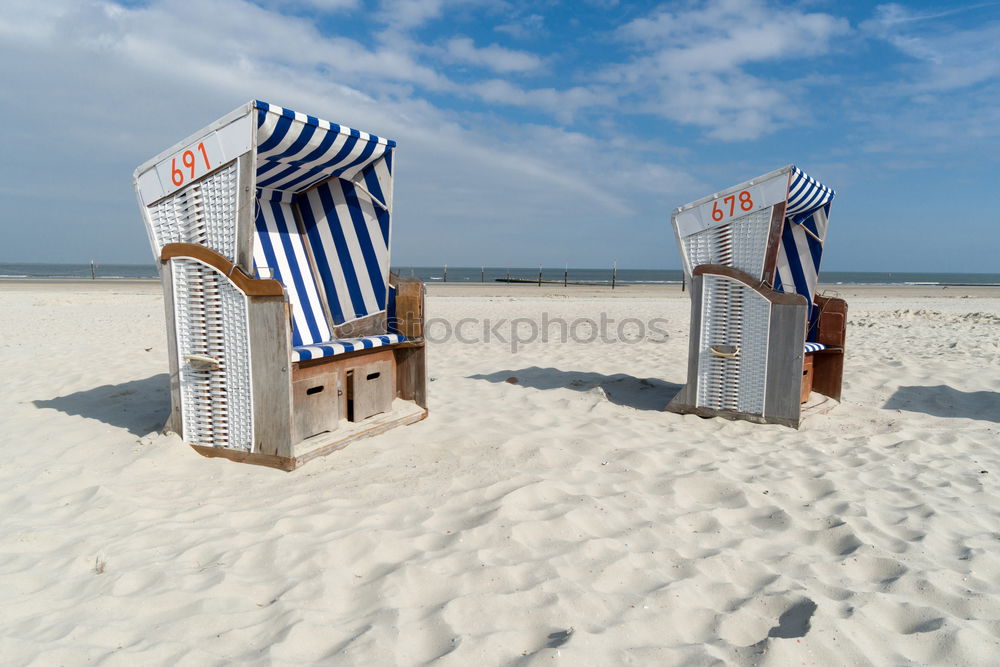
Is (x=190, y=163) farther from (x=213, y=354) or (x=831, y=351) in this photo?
(x=831, y=351)

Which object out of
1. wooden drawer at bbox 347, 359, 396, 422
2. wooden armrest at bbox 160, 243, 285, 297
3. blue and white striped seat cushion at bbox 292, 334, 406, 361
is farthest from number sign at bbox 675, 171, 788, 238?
wooden armrest at bbox 160, 243, 285, 297

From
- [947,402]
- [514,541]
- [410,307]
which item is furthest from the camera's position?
[947,402]

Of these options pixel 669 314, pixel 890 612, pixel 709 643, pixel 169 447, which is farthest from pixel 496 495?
pixel 669 314

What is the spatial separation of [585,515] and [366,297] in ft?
8.81

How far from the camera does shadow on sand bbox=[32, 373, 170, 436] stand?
14.5 feet

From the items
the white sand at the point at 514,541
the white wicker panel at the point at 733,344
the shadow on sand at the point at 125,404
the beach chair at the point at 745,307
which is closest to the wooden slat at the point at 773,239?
the beach chair at the point at 745,307

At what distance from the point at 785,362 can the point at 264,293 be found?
3690mm

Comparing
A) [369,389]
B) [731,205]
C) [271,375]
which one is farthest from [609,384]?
[271,375]

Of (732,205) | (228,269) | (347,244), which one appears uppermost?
(732,205)

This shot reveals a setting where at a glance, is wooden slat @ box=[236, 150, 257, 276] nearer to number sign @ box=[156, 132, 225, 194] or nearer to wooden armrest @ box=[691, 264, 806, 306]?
number sign @ box=[156, 132, 225, 194]

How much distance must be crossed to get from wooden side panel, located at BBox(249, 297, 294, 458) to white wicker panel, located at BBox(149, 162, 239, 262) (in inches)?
16.2

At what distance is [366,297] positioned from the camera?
4.84 m

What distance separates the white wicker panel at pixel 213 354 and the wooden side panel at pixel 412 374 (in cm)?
146

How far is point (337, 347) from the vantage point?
158 inches
